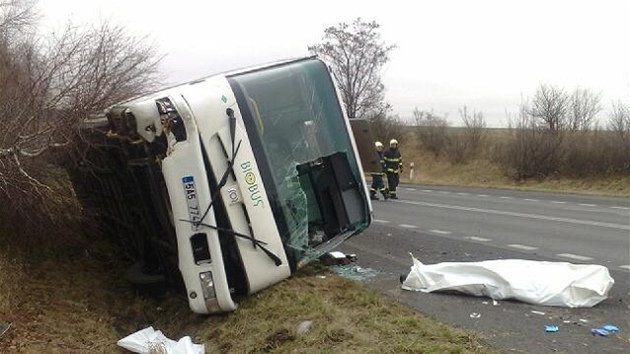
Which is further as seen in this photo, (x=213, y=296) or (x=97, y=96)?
(x=97, y=96)

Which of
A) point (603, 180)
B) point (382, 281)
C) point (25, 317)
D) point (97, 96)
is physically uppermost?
point (97, 96)

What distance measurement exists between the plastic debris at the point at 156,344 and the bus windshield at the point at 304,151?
3.50 feet

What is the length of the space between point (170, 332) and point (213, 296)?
717 mm

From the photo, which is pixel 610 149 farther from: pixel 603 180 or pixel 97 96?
pixel 97 96

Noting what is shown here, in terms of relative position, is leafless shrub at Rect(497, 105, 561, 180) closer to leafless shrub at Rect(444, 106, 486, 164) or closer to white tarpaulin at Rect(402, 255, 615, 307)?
leafless shrub at Rect(444, 106, 486, 164)

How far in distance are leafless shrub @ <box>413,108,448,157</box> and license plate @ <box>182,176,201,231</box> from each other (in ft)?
98.0

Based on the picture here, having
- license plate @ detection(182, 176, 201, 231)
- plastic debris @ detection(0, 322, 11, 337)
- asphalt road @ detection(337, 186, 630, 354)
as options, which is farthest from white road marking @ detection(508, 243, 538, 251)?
plastic debris @ detection(0, 322, 11, 337)

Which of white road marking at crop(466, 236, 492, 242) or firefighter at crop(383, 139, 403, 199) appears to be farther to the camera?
firefighter at crop(383, 139, 403, 199)

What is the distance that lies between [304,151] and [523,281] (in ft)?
7.06

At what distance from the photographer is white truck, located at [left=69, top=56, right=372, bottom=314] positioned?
178 inches

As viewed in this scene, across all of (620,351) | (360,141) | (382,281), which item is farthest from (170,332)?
(620,351)

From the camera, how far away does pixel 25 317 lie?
4.84 meters

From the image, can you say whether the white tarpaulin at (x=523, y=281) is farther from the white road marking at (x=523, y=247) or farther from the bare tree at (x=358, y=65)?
the bare tree at (x=358, y=65)

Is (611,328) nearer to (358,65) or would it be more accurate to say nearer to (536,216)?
(536,216)
